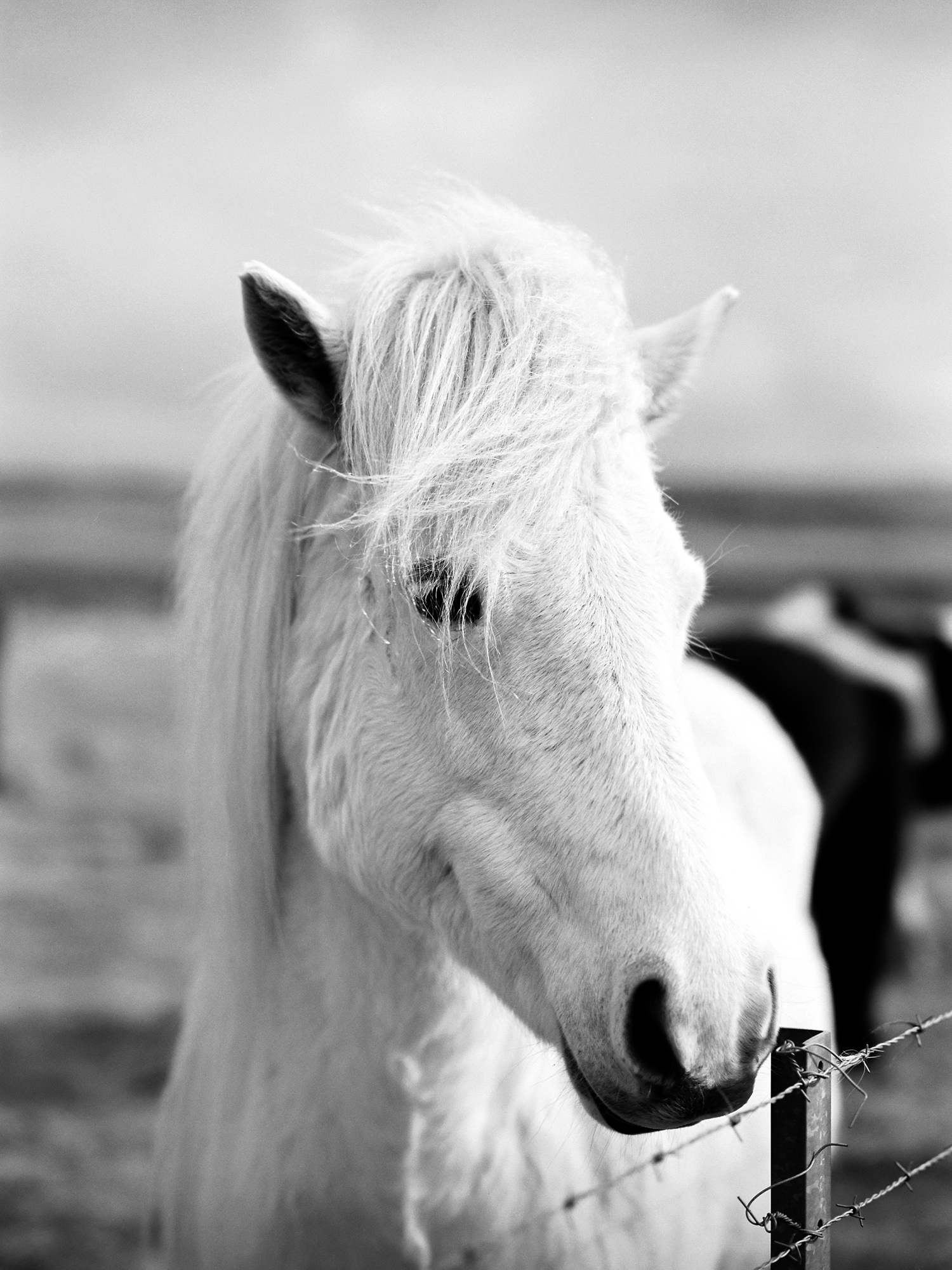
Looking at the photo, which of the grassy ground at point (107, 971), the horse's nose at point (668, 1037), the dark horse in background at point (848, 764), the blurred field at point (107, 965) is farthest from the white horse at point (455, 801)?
the dark horse in background at point (848, 764)

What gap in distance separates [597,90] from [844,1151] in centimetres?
494

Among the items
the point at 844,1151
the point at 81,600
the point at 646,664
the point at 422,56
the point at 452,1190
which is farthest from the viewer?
the point at 81,600

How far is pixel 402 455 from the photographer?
3.67 feet

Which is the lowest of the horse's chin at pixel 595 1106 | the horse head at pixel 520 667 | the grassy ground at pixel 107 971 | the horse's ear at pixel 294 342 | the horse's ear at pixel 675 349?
the grassy ground at pixel 107 971

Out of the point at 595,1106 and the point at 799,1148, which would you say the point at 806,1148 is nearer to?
the point at 799,1148

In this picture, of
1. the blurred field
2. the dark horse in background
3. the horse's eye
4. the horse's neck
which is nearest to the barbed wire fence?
the horse's neck

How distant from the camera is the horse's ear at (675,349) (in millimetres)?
1390

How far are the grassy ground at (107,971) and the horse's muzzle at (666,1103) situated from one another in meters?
1.32

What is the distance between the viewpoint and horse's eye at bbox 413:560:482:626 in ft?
3.41

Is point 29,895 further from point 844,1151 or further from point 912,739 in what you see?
point 912,739

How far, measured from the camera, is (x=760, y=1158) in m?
1.66

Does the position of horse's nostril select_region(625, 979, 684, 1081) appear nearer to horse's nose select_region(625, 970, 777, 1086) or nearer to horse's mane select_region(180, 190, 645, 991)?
horse's nose select_region(625, 970, 777, 1086)

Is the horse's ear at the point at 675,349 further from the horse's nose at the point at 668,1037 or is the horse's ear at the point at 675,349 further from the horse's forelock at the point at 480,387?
the horse's nose at the point at 668,1037

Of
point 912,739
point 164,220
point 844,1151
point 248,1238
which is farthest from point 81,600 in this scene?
point 248,1238
